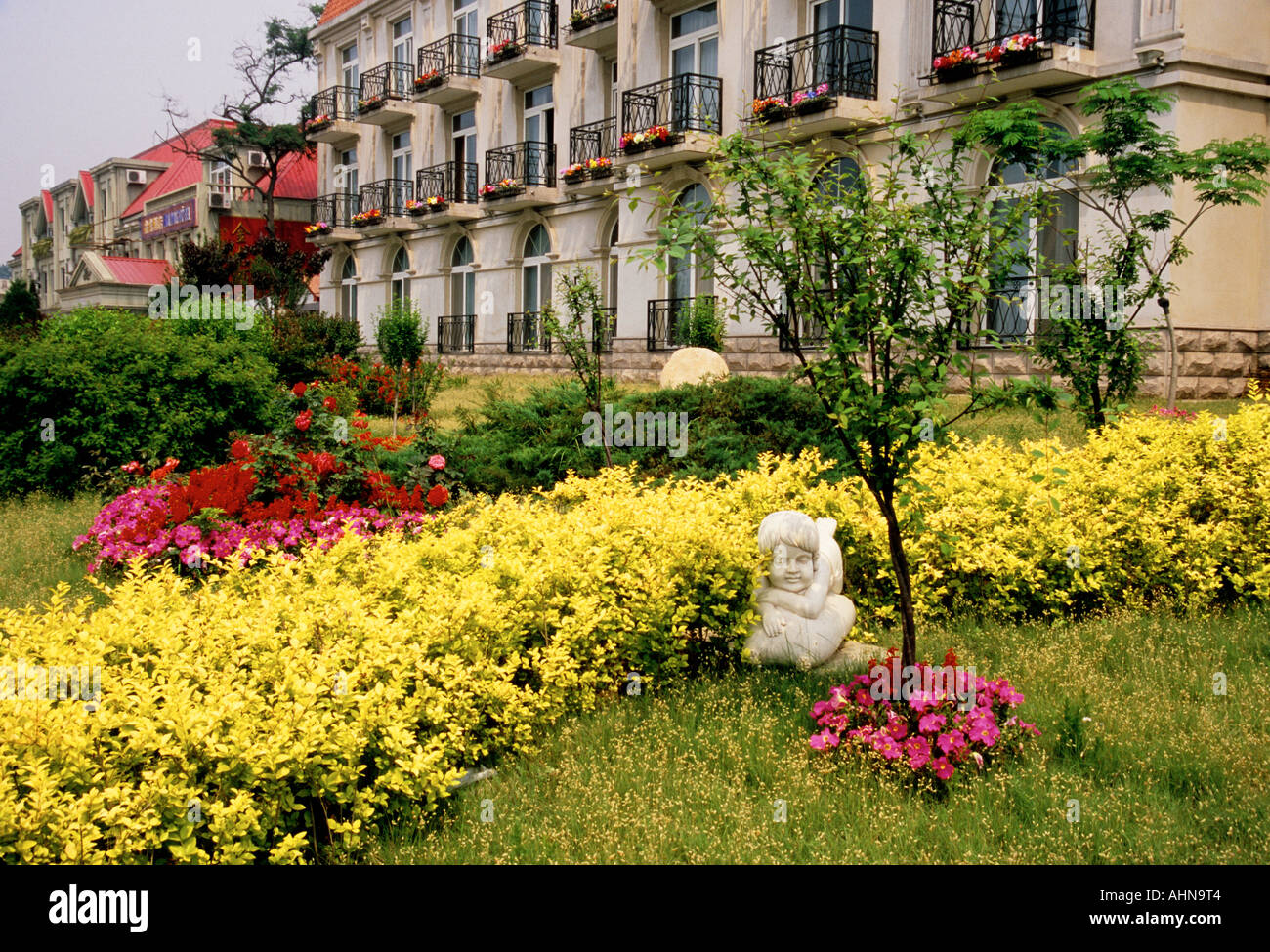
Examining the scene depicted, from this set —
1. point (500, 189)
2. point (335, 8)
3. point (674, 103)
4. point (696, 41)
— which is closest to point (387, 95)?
point (335, 8)

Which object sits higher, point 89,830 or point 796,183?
point 796,183

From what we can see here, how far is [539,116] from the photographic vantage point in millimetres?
28062

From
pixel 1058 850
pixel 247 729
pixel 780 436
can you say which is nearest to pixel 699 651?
pixel 1058 850

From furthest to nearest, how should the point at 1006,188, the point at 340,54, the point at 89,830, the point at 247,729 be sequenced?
1. the point at 340,54
2. the point at 1006,188
3. the point at 247,729
4. the point at 89,830

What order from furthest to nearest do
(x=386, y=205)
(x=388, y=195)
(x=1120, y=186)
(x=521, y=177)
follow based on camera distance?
(x=388, y=195) < (x=386, y=205) < (x=521, y=177) < (x=1120, y=186)

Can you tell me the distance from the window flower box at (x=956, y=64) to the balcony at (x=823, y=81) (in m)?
1.58

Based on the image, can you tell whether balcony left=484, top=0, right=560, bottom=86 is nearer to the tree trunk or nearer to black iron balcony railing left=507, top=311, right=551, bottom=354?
black iron balcony railing left=507, top=311, right=551, bottom=354

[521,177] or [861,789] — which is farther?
[521,177]

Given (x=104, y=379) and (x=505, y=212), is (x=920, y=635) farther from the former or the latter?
(x=505, y=212)

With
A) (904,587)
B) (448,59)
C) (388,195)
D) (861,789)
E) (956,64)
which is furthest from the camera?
(388,195)

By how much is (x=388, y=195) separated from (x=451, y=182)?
141 inches

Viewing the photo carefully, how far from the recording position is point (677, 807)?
4371 millimetres

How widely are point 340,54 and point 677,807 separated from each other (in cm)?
3771

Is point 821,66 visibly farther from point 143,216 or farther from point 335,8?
point 143,216
